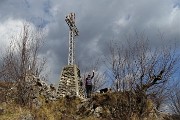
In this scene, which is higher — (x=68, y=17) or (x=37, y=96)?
(x=68, y=17)

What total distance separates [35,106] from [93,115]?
3487mm

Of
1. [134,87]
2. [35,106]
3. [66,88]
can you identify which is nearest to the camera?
[35,106]

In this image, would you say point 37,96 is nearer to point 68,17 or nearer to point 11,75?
point 11,75

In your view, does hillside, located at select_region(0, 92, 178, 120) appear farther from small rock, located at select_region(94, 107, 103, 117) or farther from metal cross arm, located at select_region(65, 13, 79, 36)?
metal cross arm, located at select_region(65, 13, 79, 36)

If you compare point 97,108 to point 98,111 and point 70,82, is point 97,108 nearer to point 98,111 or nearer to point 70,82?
point 98,111

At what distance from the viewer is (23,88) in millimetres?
20922

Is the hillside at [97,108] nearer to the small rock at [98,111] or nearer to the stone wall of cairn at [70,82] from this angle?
the small rock at [98,111]

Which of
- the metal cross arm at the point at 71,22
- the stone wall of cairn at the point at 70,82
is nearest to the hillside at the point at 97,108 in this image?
the stone wall of cairn at the point at 70,82

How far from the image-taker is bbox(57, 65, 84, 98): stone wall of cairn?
89.3 ft

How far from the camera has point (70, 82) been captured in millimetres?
27891

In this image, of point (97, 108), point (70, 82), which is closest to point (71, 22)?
point (70, 82)

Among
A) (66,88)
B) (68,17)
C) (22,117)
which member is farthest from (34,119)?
(68,17)

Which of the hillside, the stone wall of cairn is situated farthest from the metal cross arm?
the hillside

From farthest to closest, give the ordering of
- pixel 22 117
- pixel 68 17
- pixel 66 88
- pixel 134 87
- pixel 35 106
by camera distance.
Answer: pixel 68 17 → pixel 66 88 → pixel 134 87 → pixel 35 106 → pixel 22 117
